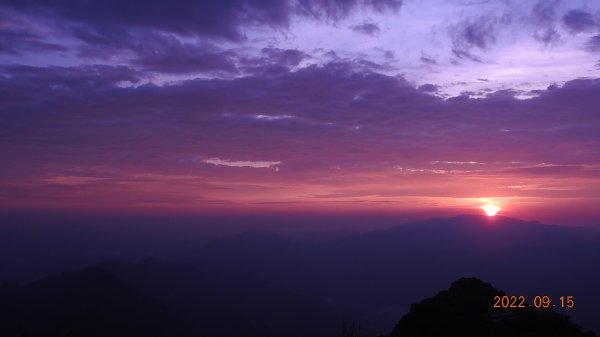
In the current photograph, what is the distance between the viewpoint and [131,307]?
19538 cm

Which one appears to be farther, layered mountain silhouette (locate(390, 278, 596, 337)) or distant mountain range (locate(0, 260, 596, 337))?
distant mountain range (locate(0, 260, 596, 337))

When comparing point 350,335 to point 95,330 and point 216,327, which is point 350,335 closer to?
point 95,330

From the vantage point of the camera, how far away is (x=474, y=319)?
3356 cm

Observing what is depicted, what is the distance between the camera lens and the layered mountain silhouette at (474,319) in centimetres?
3052

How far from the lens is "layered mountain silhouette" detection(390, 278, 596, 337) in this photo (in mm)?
30516

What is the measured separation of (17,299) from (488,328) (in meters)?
218

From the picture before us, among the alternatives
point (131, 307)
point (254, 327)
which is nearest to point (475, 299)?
point (254, 327)
